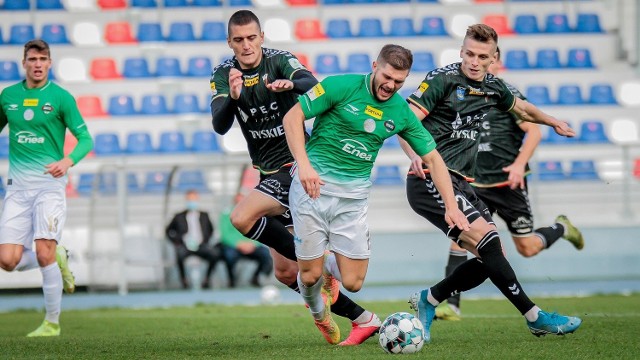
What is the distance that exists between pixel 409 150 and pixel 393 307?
17.1 feet

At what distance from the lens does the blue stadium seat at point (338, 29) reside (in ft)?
78.1

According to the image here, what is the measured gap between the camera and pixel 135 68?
22859 millimetres

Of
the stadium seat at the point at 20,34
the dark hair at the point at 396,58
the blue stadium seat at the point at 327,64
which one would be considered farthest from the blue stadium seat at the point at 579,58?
the dark hair at the point at 396,58

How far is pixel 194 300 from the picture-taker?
16078mm

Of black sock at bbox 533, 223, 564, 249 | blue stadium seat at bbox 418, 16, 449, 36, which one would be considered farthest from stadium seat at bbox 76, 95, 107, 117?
black sock at bbox 533, 223, 564, 249

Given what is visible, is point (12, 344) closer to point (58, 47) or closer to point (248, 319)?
point (248, 319)

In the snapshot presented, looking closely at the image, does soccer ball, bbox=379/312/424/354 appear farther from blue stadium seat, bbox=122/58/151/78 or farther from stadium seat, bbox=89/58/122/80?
stadium seat, bbox=89/58/122/80

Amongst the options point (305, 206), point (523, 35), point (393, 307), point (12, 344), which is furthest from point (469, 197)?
point (523, 35)

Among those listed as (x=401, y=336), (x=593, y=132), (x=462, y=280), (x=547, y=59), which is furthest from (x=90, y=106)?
(x=401, y=336)

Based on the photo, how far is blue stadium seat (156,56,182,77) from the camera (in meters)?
22.7

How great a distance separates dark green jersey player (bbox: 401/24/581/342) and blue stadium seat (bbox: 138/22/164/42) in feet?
53.3

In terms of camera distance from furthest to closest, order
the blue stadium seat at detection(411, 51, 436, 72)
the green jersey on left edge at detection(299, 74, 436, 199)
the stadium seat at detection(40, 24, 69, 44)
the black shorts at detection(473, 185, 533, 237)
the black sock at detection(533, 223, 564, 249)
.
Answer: the stadium seat at detection(40, 24, 69, 44)
the blue stadium seat at detection(411, 51, 436, 72)
the black sock at detection(533, 223, 564, 249)
the black shorts at detection(473, 185, 533, 237)
the green jersey on left edge at detection(299, 74, 436, 199)

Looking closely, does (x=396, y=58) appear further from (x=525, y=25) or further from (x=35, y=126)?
(x=525, y=25)

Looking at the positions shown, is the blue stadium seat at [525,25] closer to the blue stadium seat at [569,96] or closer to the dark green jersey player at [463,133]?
the blue stadium seat at [569,96]
